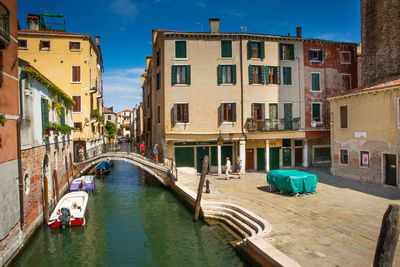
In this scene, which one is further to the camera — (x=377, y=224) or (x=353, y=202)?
(x=353, y=202)

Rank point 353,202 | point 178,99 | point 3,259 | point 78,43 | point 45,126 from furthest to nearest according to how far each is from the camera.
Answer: point 78,43
point 178,99
point 45,126
point 353,202
point 3,259

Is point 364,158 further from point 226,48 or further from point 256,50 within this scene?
point 226,48

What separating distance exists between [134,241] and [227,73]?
13843 millimetres

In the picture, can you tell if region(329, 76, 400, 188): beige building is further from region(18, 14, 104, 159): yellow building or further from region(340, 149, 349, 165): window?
region(18, 14, 104, 159): yellow building

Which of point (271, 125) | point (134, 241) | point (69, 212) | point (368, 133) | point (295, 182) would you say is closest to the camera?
point (134, 241)

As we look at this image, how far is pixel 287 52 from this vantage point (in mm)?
22734

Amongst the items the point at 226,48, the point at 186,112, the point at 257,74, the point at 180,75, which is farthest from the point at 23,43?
the point at 257,74

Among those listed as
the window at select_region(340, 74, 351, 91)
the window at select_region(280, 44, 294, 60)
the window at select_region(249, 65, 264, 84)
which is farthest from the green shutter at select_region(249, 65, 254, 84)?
the window at select_region(340, 74, 351, 91)

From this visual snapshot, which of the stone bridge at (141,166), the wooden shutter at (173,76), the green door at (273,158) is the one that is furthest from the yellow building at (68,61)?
the green door at (273,158)

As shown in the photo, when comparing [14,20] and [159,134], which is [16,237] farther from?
[159,134]

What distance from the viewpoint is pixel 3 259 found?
8797 mm

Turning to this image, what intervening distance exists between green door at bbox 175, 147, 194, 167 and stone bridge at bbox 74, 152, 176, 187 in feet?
4.47

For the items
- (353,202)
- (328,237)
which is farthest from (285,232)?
(353,202)

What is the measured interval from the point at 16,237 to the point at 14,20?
24.8ft
